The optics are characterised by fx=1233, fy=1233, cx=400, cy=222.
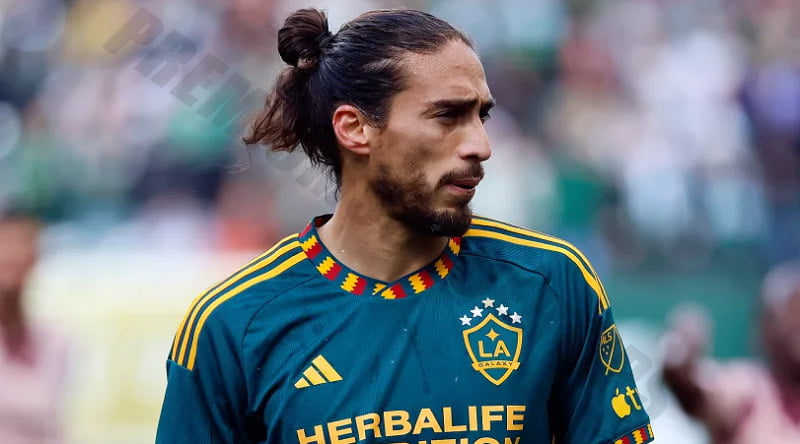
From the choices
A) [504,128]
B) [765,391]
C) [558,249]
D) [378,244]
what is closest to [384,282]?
[378,244]

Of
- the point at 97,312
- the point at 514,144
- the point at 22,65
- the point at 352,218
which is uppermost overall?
the point at 22,65

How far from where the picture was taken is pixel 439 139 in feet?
9.67

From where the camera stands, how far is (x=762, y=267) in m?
8.28

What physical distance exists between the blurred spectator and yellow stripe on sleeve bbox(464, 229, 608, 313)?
450cm

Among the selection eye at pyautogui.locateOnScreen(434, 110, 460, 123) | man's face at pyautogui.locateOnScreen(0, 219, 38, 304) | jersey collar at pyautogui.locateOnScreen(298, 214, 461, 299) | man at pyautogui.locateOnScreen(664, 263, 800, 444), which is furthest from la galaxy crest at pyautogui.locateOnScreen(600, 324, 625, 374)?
man's face at pyautogui.locateOnScreen(0, 219, 38, 304)

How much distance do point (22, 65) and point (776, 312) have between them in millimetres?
5641

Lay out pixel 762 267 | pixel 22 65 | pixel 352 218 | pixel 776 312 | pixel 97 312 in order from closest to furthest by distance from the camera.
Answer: pixel 352 218
pixel 776 312
pixel 97 312
pixel 762 267
pixel 22 65

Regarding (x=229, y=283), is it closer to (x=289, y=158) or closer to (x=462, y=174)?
(x=462, y=174)

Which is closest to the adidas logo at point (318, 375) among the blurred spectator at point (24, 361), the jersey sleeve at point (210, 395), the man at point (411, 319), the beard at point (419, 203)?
the man at point (411, 319)

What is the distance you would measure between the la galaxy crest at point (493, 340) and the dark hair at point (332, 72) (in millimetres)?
536

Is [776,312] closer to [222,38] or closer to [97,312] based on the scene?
Result: [97,312]

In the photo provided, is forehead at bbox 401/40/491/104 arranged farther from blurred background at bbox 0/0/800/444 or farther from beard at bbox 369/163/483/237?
blurred background at bbox 0/0/800/444

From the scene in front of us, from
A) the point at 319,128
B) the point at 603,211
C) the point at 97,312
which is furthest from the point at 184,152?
the point at 319,128

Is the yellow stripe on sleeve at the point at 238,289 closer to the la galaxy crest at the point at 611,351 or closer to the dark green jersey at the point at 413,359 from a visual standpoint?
the dark green jersey at the point at 413,359
